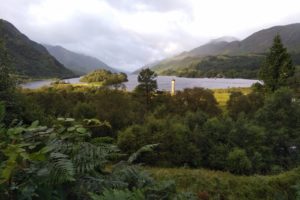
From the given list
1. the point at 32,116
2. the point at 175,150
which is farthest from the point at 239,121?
the point at 32,116

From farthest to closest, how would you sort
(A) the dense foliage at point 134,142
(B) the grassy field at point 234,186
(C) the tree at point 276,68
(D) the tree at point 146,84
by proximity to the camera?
(D) the tree at point 146,84
(C) the tree at point 276,68
(B) the grassy field at point 234,186
(A) the dense foliage at point 134,142

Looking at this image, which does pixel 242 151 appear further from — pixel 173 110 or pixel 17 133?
pixel 17 133

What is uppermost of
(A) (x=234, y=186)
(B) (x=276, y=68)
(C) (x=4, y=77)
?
(C) (x=4, y=77)

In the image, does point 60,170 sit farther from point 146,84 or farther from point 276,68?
point 276,68

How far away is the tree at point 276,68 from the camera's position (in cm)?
4503

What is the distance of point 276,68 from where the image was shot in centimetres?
4569

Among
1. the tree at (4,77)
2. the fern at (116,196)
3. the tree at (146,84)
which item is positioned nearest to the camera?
the fern at (116,196)

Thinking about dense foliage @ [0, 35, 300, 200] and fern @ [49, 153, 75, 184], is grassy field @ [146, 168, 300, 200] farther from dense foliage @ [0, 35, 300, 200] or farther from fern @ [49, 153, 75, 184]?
fern @ [49, 153, 75, 184]

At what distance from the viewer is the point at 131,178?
9.62 feet

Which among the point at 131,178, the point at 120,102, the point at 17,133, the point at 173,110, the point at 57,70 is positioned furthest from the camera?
the point at 57,70

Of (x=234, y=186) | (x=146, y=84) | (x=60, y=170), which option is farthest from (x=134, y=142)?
(x=146, y=84)

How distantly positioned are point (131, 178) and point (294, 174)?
12.1 m

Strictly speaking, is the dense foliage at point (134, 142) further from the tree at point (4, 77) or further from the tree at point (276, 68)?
the tree at point (276, 68)

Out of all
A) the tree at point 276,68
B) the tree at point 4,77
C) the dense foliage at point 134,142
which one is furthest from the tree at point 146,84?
the tree at point 4,77
